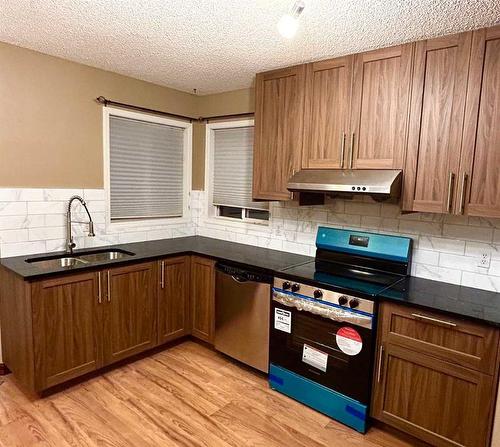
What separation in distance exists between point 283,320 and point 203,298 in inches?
35.2

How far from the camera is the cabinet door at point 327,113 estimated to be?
2.50 meters

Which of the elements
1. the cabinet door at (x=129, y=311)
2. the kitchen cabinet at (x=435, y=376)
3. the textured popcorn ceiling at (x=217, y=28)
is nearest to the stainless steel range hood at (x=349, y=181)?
the kitchen cabinet at (x=435, y=376)

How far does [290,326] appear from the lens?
251 centimetres

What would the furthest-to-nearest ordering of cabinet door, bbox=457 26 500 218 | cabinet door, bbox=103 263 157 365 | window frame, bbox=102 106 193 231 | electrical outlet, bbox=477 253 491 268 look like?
window frame, bbox=102 106 193 231 < cabinet door, bbox=103 263 157 365 < electrical outlet, bbox=477 253 491 268 < cabinet door, bbox=457 26 500 218

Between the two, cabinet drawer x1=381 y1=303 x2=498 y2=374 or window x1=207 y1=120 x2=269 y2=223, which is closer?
cabinet drawer x1=381 y1=303 x2=498 y2=374

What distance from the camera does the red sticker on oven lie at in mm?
2186

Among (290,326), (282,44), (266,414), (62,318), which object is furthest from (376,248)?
(62,318)

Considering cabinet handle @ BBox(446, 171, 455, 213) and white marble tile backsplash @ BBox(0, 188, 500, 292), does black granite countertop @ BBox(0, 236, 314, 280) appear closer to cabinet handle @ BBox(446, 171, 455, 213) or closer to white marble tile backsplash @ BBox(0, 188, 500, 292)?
white marble tile backsplash @ BBox(0, 188, 500, 292)

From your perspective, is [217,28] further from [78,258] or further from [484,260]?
[484,260]

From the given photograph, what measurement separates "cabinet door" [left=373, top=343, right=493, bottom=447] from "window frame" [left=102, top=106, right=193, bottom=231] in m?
2.48

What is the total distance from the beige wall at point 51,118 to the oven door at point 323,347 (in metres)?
2.01

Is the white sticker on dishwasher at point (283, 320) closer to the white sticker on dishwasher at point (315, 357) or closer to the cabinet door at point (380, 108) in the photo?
the white sticker on dishwasher at point (315, 357)

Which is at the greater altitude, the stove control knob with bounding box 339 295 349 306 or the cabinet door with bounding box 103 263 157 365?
the stove control knob with bounding box 339 295 349 306

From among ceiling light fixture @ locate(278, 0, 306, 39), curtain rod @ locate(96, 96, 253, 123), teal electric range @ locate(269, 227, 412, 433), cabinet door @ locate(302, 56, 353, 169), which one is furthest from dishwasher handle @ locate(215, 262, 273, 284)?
ceiling light fixture @ locate(278, 0, 306, 39)
